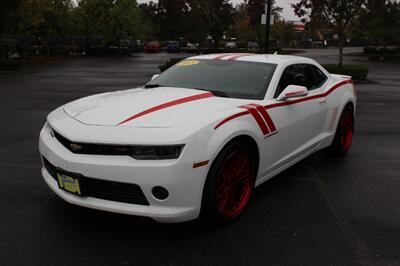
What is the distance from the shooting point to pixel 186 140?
307 centimetres

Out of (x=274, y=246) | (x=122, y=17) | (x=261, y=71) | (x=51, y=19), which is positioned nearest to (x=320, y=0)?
(x=261, y=71)

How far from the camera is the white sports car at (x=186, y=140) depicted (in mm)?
3088

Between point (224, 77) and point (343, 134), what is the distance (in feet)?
7.84

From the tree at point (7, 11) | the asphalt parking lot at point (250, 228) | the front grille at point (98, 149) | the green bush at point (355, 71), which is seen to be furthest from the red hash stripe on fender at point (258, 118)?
A: the tree at point (7, 11)

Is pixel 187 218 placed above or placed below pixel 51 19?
below

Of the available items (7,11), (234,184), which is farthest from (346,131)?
(7,11)

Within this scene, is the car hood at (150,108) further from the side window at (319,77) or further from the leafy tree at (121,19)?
the leafy tree at (121,19)

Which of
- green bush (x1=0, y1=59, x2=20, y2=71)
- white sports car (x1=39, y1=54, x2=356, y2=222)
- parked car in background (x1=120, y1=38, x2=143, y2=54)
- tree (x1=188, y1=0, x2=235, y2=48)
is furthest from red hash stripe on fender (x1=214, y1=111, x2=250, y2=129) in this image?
parked car in background (x1=120, y1=38, x2=143, y2=54)

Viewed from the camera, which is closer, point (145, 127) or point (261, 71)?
point (145, 127)

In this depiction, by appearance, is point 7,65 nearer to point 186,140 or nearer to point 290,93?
point 290,93

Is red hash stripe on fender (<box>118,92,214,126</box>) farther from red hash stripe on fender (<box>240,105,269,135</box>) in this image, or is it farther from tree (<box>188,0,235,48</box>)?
tree (<box>188,0,235,48</box>)

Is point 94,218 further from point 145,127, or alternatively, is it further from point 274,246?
point 274,246

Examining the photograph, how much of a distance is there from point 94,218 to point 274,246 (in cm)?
160

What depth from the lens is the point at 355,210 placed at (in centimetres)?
406
